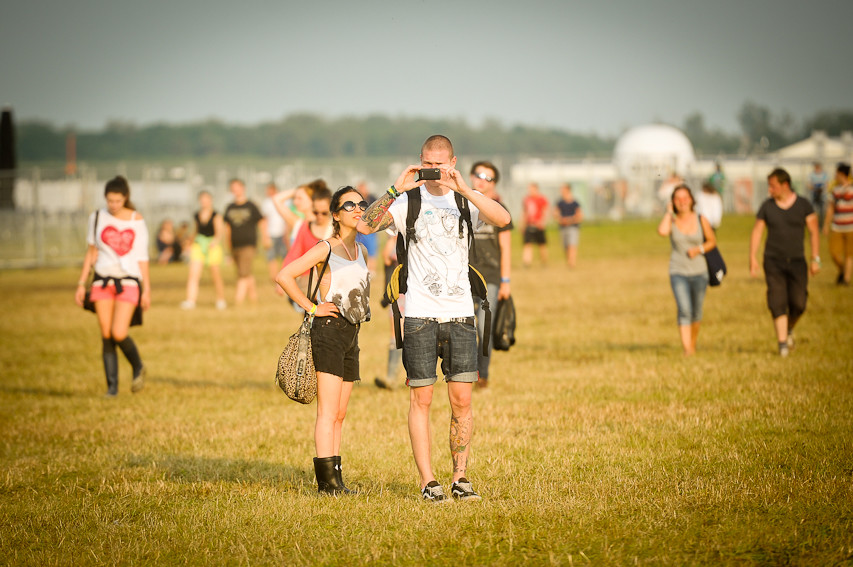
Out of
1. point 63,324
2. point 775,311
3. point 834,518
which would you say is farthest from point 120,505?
point 63,324

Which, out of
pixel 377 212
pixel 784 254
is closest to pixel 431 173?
pixel 377 212

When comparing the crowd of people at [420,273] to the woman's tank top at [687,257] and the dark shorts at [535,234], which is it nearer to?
the woman's tank top at [687,257]

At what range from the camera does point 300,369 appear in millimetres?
5914

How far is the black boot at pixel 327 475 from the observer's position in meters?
5.97

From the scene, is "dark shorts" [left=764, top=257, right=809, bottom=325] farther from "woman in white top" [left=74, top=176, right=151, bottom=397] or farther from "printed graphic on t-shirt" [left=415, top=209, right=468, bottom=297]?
"woman in white top" [left=74, top=176, right=151, bottom=397]

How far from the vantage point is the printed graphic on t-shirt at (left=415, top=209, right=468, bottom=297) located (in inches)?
222

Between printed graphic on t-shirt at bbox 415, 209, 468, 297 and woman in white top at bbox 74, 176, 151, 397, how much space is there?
537 centimetres

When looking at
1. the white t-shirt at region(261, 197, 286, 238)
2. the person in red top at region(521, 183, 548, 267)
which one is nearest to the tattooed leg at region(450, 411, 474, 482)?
the white t-shirt at region(261, 197, 286, 238)

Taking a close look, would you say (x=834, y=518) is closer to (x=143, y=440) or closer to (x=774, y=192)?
(x=143, y=440)

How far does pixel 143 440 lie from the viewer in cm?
834

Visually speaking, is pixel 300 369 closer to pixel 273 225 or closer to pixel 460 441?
pixel 460 441

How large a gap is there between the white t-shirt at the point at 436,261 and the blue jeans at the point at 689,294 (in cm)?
637

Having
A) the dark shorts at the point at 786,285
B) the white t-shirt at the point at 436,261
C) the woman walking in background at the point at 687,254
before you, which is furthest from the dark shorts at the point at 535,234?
the white t-shirt at the point at 436,261

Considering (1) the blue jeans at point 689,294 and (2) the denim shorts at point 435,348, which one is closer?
(2) the denim shorts at point 435,348
